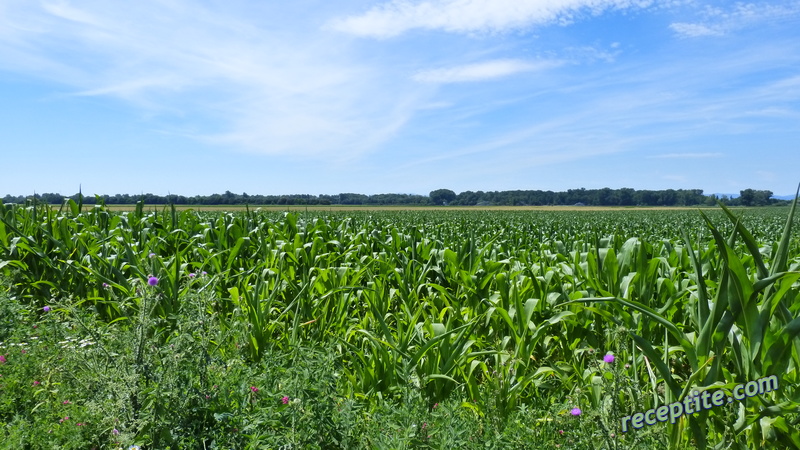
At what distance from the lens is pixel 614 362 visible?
7.73ft

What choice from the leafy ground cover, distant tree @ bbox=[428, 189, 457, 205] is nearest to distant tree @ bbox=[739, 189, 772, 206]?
distant tree @ bbox=[428, 189, 457, 205]

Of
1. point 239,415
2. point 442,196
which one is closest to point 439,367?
point 239,415

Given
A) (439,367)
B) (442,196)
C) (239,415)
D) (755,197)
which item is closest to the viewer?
(239,415)

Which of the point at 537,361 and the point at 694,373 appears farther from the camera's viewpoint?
the point at 537,361

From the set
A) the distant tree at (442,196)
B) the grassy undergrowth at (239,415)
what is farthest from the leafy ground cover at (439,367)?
the distant tree at (442,196)

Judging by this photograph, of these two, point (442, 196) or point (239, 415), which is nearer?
point (239, 415)

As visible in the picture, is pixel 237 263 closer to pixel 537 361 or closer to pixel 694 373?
pixel 537 361

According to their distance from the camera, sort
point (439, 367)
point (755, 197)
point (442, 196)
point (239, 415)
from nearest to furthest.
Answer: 1. point (239, 415)
2. point (439, 367)
3. point (755, 197)
4. point (442, 196)

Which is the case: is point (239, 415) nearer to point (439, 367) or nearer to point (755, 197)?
point (439, 367)

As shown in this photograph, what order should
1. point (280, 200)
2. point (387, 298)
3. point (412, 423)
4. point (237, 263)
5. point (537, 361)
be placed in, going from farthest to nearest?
point (280, 200) → point (237, 263) → point (387, 298) → point (537, 361) → point (412, 423)

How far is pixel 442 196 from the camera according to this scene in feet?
464

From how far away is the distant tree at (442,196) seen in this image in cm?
13949

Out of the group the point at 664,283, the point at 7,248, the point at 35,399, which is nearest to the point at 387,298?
the point at 664,283

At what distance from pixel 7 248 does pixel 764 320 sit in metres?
8.17
